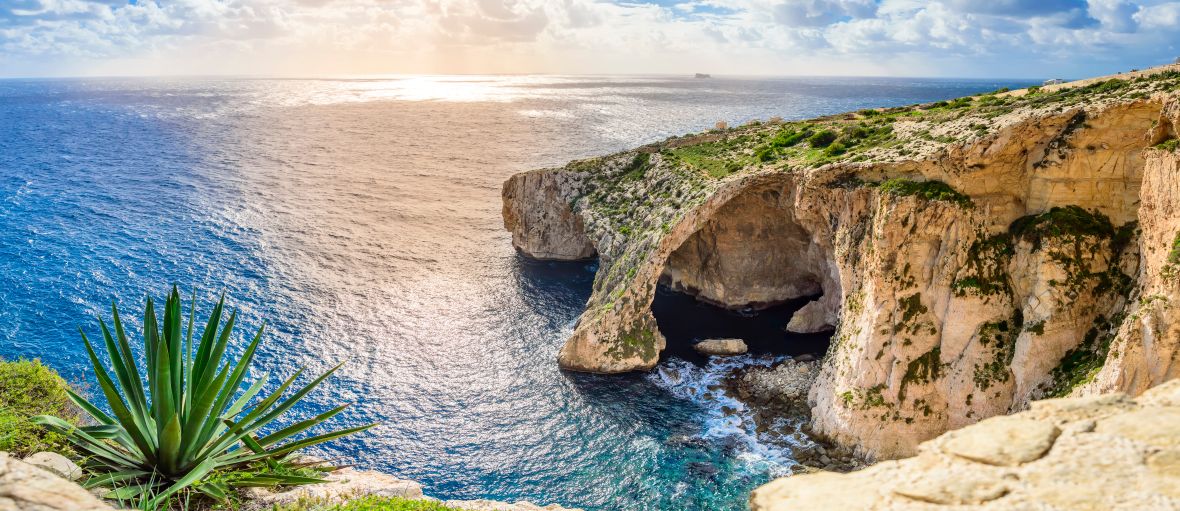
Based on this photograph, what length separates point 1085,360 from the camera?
28297 mm

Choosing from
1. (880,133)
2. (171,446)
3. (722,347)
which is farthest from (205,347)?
(880,133)

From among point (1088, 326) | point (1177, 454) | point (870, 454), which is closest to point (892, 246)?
point (1088, 326)

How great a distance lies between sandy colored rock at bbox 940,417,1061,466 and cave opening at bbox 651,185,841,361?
4075 cm

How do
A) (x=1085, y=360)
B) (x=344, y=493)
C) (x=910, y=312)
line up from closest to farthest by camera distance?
(x=344, y=493) → (x=1085, y=360) → (x=910, y=312)

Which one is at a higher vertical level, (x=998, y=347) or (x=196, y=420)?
(x=196, y=420)

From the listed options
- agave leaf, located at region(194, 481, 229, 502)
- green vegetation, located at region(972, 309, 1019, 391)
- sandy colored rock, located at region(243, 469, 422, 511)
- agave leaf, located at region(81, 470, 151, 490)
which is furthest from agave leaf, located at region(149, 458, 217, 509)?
green vegetation, located at region(972, 309, 1019, 391)

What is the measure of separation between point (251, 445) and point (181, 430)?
1586 mm

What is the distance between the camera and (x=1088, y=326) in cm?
2927

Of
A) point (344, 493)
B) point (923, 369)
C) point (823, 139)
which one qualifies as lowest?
point (923, 369)

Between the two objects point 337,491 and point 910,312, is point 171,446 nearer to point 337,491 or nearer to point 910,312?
point 337,491

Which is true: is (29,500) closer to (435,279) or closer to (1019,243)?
(1019,243)

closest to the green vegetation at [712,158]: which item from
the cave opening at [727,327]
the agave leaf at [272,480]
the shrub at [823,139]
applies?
the shrub at [823,139]

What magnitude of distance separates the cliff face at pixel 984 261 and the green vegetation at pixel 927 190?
9 cm

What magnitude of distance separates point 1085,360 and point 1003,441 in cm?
2482
